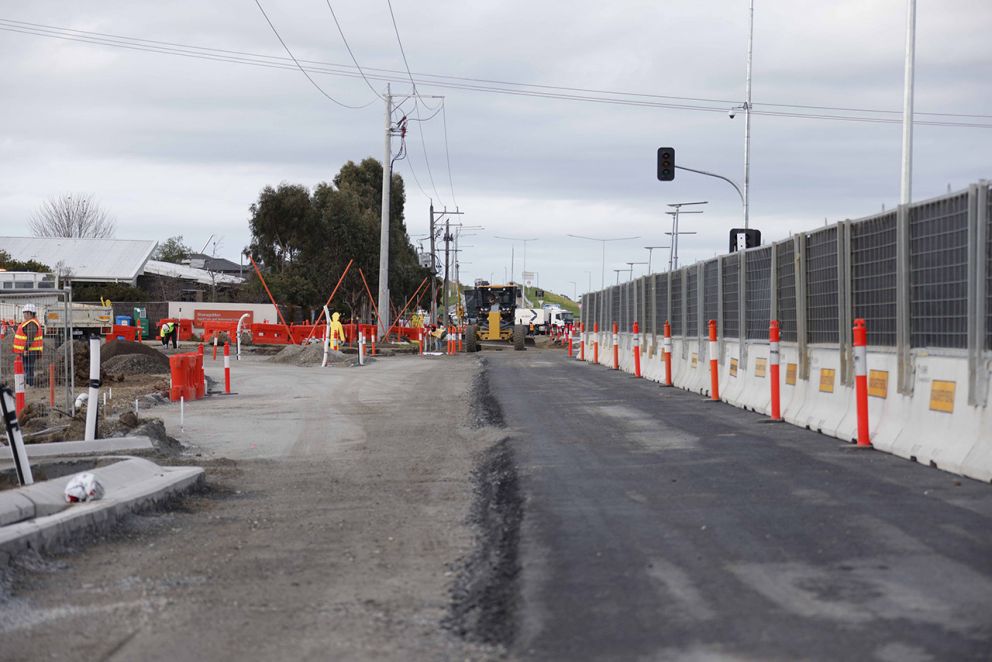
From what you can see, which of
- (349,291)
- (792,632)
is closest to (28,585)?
(792,632)

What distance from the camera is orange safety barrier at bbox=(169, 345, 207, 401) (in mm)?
21172

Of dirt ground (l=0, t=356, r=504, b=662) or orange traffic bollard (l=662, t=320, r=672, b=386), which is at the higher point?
orange traffic bollard (l=662, t=320, r=672, b=386)

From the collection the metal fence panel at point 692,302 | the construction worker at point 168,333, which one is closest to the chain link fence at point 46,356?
the metal fence panel at point 692,302

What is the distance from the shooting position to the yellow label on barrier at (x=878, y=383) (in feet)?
39.0

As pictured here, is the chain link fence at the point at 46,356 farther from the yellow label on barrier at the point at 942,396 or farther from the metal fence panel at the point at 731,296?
the yellow label on barrier at the point at 942,396

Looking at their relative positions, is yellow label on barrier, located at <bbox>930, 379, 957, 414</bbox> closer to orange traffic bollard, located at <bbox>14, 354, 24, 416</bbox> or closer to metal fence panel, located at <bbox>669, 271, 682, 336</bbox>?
orange traffic bollard, located at <bbox>14, 354, 24, 416</bbox>

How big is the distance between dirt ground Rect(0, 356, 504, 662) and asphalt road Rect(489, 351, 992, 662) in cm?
54

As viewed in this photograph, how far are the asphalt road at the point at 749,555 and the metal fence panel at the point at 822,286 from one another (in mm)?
2530

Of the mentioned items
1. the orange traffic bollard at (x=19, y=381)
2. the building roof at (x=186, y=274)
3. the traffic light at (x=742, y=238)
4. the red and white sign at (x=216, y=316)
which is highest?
the building roof at (x=186, y=274)

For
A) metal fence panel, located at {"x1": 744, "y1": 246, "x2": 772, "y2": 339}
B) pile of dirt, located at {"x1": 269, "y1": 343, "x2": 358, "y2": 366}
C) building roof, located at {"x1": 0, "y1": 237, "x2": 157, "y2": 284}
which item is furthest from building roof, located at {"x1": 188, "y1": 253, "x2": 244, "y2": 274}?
metal fence panel, located at {"x1": 744, "y1": 246, "x2": 772, "y2": 339}

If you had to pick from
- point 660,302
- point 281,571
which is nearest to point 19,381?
point 281,571

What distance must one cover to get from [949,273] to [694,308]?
43.0ft

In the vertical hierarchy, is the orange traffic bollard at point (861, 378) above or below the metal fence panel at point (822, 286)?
below

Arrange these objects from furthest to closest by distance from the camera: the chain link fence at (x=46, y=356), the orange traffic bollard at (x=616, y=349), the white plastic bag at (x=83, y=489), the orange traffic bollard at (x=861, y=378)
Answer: the orange traffic bollard at (x=616, y=349), the chain link fence at (x=46, y=356), the orange traffic bollard at (x=861, y=378), the white plastic bag at (x=83, y=489)
